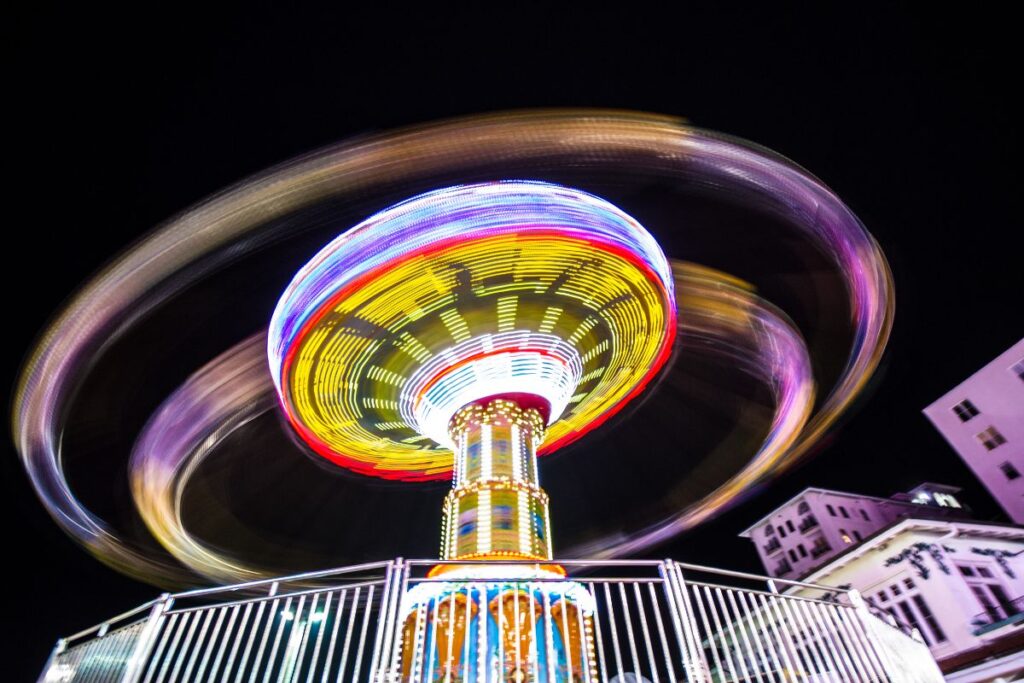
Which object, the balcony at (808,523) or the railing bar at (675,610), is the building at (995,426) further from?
the railing bar at (675,610)

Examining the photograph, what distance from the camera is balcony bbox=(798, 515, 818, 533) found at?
130 ft

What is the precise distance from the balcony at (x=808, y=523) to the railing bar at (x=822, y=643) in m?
38.8

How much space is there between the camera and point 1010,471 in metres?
32.9

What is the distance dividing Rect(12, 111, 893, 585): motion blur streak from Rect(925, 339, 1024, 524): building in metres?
28.7

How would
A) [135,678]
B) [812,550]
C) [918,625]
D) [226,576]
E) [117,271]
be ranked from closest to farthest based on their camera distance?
[135,678]
[117,271]
[226,576]
[918,625]
[812,550]

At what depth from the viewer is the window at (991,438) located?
110 feet

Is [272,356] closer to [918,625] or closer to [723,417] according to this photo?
[723,417]

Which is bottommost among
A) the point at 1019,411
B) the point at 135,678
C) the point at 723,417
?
the point at 135,678

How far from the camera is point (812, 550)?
1537 inches

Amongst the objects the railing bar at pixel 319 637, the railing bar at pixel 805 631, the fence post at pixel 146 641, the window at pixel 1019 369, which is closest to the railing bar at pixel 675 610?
the railing bar at pixel 805 631

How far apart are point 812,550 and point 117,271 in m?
42.5

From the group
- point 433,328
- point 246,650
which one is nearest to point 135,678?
point 246,650

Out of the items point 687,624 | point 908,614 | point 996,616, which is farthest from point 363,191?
point 996,616

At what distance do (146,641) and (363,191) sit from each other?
8.25m
